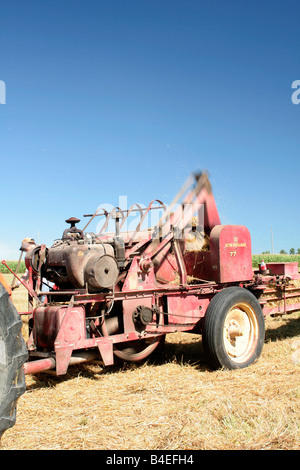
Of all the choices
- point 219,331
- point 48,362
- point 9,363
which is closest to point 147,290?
point 219,331

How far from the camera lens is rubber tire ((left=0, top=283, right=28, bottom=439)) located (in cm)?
291

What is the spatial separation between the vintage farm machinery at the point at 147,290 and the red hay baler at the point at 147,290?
1 centimetres

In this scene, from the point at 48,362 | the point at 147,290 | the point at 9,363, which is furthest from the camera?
the point at 147,290

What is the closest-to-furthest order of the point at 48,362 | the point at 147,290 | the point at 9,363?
1. the point at 9,363
2. the point at 48,362
3. the point at 147,290

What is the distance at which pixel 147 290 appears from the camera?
608cm

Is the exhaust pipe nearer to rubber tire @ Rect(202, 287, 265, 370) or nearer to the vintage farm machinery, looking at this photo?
the vintage farm machinery

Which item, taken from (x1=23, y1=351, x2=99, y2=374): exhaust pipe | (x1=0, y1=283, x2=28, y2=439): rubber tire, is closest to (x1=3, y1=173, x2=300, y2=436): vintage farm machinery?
(x1=23, y1=351, x2=99, y2=374): exhaust pipe

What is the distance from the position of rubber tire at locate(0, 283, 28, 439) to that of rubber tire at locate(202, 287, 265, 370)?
3.51m

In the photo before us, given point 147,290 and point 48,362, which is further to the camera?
point 147,290

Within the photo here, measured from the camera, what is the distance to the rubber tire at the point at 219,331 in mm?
6070

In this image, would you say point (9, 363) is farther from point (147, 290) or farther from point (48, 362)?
point (147, 290)

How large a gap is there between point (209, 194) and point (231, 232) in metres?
0.72

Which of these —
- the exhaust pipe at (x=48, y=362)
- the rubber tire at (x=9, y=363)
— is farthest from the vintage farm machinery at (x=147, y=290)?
the rubber tire at (x=9, y=363)
